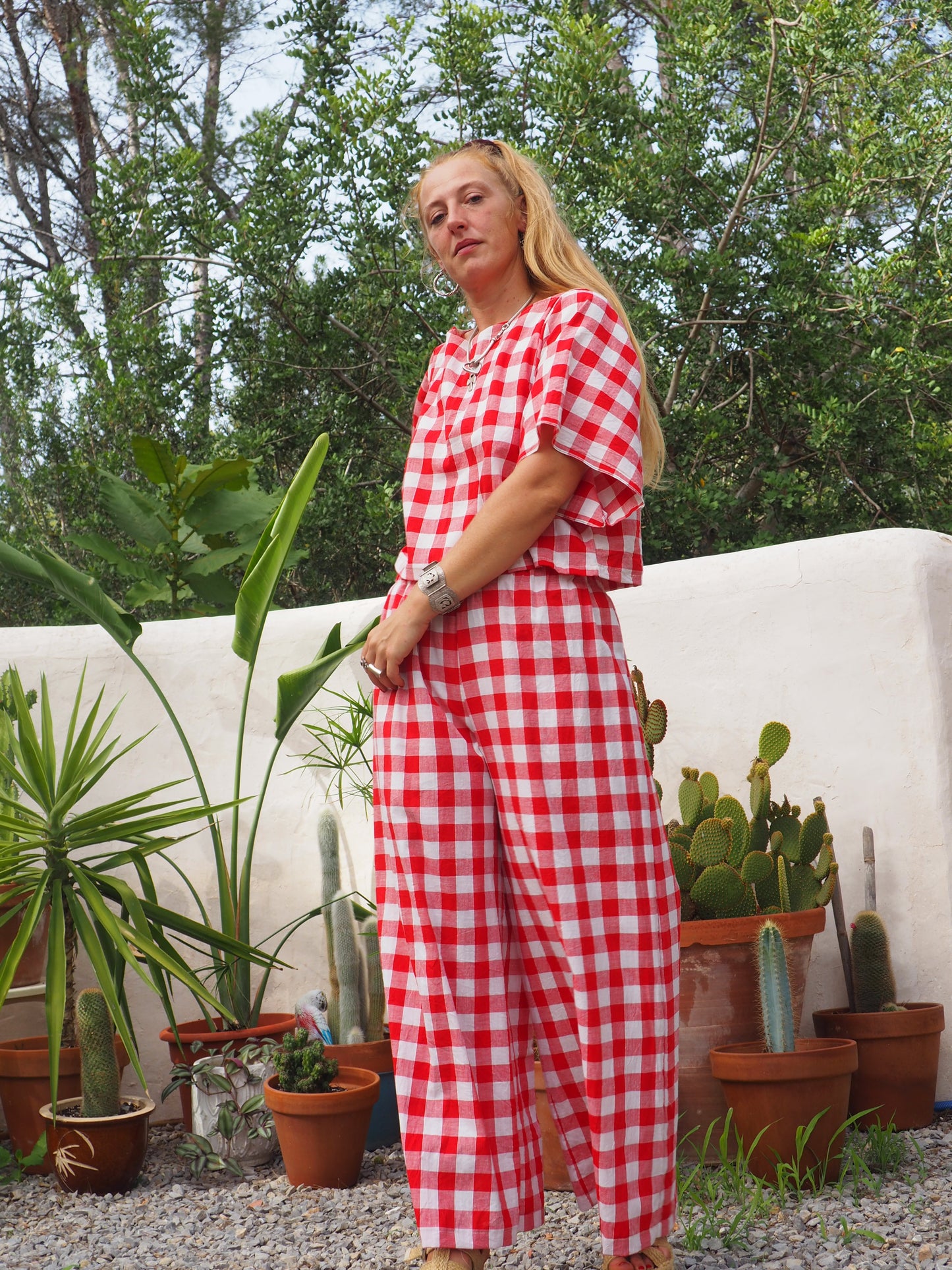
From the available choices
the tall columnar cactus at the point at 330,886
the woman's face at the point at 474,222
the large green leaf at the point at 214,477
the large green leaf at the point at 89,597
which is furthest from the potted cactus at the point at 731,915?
the large green leaf at the point at 214,477

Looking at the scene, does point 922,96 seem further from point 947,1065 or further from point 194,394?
point 947,1065

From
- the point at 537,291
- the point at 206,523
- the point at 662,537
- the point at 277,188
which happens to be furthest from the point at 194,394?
the point at 537,291

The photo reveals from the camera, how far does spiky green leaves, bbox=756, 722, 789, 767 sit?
2617 millimetres

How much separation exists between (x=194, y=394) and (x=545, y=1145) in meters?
3.93

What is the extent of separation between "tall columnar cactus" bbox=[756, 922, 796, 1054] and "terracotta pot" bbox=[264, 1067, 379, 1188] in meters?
0.87

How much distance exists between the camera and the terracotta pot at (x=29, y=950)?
2.99m

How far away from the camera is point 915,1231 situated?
6.69 feet

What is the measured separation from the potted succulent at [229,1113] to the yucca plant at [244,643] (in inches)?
4.5

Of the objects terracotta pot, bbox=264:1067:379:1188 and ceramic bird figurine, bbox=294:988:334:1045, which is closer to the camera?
terracotta pot, bbox=264:1067:379:1188

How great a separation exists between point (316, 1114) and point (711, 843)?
1.02 metres

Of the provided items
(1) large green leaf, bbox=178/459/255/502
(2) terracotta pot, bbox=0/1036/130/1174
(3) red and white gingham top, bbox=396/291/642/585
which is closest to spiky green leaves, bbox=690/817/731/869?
(3) red and white gingham top, bbox=396/291/642/585

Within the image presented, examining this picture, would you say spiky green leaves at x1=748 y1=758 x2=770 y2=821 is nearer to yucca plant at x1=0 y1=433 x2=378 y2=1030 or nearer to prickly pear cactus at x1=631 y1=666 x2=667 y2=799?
prickly pear cactus at x1=631 y1=666 x2=667 y2=799

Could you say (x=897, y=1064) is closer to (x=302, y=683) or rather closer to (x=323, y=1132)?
(x=323, y=1132)

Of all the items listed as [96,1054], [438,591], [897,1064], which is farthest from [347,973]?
[438,591]
